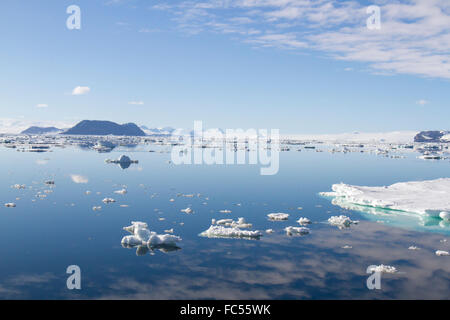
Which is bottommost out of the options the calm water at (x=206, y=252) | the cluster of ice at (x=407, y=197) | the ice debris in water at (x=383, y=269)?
the ice debris in water at (x=383, y=269)

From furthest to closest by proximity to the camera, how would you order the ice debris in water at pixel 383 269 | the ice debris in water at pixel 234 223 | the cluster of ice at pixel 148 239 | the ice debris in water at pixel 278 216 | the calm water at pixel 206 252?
1. the ice debris in water at pixel 278 216
2. the ice debris in water at pixel 234 223
3. the cluster of ice at pixel 148 239
4. the ice debris in water at pixel 383 269
5. the calm water at pixel 206 252

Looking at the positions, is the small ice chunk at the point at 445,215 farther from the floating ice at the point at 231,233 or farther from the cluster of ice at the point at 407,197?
the floating ice at the point at 231,233

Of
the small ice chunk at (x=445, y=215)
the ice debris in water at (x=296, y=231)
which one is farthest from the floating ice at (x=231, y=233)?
the small ice chunk at (x=445, y=215)

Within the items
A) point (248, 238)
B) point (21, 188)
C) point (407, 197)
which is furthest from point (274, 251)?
point (21, 188)

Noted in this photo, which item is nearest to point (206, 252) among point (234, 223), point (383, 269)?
point (234, 223)

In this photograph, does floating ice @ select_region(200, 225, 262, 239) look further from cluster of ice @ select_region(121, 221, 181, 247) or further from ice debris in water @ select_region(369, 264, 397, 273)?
ice debris in water @ select_region(369, 264, 397, 273)
